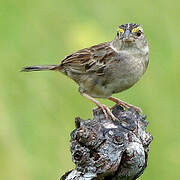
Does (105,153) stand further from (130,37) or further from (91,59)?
(91,59)

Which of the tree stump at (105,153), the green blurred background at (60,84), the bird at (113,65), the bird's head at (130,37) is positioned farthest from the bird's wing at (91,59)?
the tree stump at (105,153)

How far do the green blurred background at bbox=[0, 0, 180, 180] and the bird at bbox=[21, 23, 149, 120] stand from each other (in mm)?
548

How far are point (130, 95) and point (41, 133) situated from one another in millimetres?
1049

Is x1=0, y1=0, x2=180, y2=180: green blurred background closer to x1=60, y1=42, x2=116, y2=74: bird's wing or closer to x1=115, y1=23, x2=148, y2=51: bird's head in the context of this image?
x1=60, y1=42, x2=116, y2=74: bird's wing

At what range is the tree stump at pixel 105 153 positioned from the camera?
346cm

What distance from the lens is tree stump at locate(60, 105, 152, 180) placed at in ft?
11.4

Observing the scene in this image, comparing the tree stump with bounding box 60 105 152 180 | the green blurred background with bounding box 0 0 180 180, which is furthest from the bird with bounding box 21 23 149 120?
the tree stump with bounding box 60 105 152 180

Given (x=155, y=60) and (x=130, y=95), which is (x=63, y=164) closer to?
(x=130, y=95)

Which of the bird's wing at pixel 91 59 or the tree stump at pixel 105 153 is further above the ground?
the bird's wing at pixel 91 59

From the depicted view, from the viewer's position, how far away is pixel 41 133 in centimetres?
636

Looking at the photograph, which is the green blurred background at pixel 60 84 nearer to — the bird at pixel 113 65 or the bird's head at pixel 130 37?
the bird at pixel 113 65

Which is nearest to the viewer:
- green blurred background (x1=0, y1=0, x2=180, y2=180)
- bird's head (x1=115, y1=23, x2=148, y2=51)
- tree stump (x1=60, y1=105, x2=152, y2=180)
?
tree stump (x1=60, y1=105, x2=152, y2=180)

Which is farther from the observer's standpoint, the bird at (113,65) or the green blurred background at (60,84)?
the green blurred background at (60,84)

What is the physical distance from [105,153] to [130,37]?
99.6 inches
